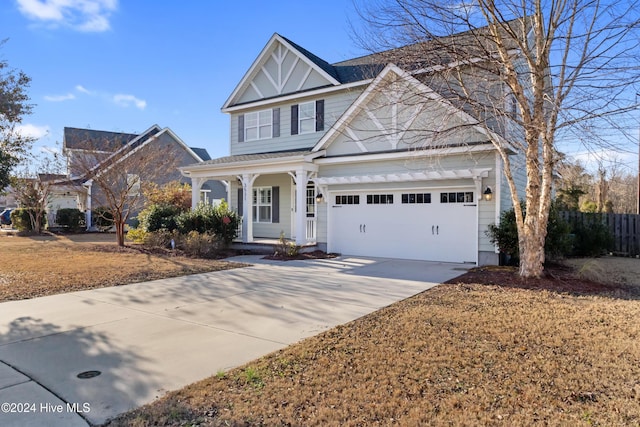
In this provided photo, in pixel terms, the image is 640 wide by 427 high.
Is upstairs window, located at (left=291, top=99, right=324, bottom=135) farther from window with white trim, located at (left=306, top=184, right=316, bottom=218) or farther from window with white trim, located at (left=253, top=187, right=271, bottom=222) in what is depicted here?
window with white trim, located at (left=253, top=187, right=271, bottom=222)

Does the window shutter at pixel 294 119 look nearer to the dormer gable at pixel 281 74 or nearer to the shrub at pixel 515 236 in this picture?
the dormer gable at pixel 281 74

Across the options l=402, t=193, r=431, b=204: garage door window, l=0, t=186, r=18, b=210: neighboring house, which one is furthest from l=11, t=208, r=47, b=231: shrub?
l=402, t=193, r=431, b=204: garage door window

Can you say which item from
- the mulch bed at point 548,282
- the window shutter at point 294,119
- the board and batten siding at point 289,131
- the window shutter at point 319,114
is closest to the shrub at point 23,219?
the board and batten siding at point 289,131

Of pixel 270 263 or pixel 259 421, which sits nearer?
pixel 259 421

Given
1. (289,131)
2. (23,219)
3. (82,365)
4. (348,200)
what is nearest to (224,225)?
(348,200)

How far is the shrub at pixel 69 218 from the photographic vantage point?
976 inches

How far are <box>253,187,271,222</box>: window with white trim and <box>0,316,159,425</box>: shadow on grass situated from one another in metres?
13.0

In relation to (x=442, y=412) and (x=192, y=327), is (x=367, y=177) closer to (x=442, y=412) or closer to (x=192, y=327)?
(x=192, y=327)

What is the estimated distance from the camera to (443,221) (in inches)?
497

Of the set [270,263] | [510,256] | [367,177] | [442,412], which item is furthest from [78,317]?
[510,256]

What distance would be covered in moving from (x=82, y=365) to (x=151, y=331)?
1257 millimetres

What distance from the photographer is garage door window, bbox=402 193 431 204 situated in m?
13.0

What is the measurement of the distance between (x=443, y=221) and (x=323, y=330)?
8.09 meters

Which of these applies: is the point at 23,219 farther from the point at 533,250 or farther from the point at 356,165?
the point at 533,250
